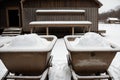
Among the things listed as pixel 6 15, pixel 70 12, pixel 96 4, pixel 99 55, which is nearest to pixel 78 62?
pixel 99 55

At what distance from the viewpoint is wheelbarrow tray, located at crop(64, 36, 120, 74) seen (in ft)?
13.0

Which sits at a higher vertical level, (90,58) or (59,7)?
(59,7)

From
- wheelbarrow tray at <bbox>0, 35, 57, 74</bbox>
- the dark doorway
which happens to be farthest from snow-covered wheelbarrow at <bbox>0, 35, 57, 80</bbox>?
the dark doorway

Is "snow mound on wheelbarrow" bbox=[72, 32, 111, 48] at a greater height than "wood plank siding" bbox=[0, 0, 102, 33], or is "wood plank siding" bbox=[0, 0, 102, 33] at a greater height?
"wood plank siding" bbox=[0, 0, 102, 33]

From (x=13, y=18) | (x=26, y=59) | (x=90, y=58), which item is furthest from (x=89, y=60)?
(x=13, y=18)

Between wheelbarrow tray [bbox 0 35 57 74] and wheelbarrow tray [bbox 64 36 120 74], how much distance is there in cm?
52

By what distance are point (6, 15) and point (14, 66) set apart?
1126 cm

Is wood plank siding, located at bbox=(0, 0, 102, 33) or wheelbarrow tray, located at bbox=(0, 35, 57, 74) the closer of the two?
wheelbarrow tray, located at bbox=(0, 35, 57, 74)

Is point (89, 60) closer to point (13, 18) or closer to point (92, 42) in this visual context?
point (92, 42)

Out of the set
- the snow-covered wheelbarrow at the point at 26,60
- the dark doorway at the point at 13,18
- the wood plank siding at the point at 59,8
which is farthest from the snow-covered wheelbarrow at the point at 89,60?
the dark doorway at the point at 13,18

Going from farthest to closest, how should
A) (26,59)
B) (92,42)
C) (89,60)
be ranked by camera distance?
(92,42), (89,60), (26,59)

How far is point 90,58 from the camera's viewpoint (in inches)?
162

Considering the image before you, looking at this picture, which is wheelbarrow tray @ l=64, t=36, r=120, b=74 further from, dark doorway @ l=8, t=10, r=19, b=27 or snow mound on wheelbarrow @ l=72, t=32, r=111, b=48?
dark doorway @ l=8, t=10, r=19, b=27

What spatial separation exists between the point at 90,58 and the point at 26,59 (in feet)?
4.10
